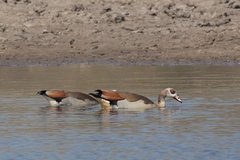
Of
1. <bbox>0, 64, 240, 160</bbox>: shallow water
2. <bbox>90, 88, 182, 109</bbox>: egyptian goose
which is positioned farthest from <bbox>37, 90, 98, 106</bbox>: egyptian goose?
<bbox>90, 88, 182, 109</bbox>: egyptian goose

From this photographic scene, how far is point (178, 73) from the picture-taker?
18500mm

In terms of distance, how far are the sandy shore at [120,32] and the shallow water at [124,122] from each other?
10.7ft

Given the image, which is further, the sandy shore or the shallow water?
the sandy shore

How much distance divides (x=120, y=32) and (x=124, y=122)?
37.2 feet

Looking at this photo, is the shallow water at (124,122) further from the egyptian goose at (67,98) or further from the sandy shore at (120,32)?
the sandy shore at (120,32)

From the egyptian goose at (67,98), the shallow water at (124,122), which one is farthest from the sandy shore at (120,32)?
the egyptian goose at (67,98)

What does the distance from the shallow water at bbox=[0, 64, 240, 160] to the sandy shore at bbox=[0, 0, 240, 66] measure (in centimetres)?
327

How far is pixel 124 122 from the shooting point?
11664 millimetres

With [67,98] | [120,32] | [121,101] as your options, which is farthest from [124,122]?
[120,32]

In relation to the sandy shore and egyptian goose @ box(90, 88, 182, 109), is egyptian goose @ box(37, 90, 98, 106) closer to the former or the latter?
egyptian goose @ box(90, 88, 182, 109)

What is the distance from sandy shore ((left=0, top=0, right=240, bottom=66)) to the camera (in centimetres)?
2156

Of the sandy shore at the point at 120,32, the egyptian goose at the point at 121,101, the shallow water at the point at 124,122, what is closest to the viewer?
the shallow water at the point at 124,122

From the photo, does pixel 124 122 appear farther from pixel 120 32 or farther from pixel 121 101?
pixel 120 32

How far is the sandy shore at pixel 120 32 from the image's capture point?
21562 millimetres
